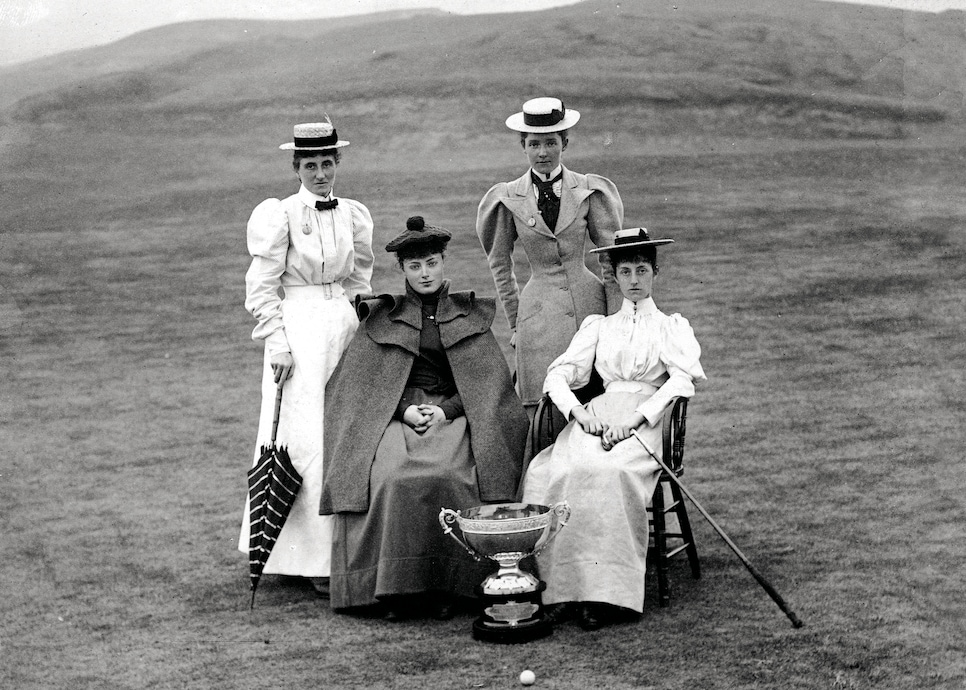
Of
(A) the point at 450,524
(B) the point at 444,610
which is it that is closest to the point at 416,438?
(A) the point at 450,524

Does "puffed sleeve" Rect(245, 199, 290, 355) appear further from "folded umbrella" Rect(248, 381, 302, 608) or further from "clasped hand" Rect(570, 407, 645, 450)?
"clasped hand" Rect(570, 407, 645, 450)

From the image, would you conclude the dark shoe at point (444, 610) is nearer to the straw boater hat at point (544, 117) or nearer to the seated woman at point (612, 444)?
the seated woman at point (612, 444)

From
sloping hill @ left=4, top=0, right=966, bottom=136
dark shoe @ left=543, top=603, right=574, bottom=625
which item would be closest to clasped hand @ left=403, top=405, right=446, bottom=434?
dark shoe @ left=543, top=603, right=574, bottom=625

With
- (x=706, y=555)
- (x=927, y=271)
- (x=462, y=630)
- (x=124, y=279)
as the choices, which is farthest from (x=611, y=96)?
(x=462, y=630)

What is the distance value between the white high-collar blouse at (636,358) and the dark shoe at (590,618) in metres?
0.67

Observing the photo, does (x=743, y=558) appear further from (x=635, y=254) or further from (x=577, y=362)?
(x=635, y=254)

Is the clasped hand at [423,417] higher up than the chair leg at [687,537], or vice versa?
the clasped hand at [423,417]

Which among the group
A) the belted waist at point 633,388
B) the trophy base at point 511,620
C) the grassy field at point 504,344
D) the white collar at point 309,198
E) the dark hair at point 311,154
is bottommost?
the grassy field at point 504,344

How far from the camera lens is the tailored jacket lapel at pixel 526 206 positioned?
4.86 metres

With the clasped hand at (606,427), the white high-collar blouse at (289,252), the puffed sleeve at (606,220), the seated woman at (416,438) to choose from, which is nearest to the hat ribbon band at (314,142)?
the white high-collar blouse at (289,252)

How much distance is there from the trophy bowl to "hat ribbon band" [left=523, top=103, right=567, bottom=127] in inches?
60.3

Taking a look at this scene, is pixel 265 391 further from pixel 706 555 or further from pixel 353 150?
pixel 353 150

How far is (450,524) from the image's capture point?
14.0ft

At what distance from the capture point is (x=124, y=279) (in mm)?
11711
